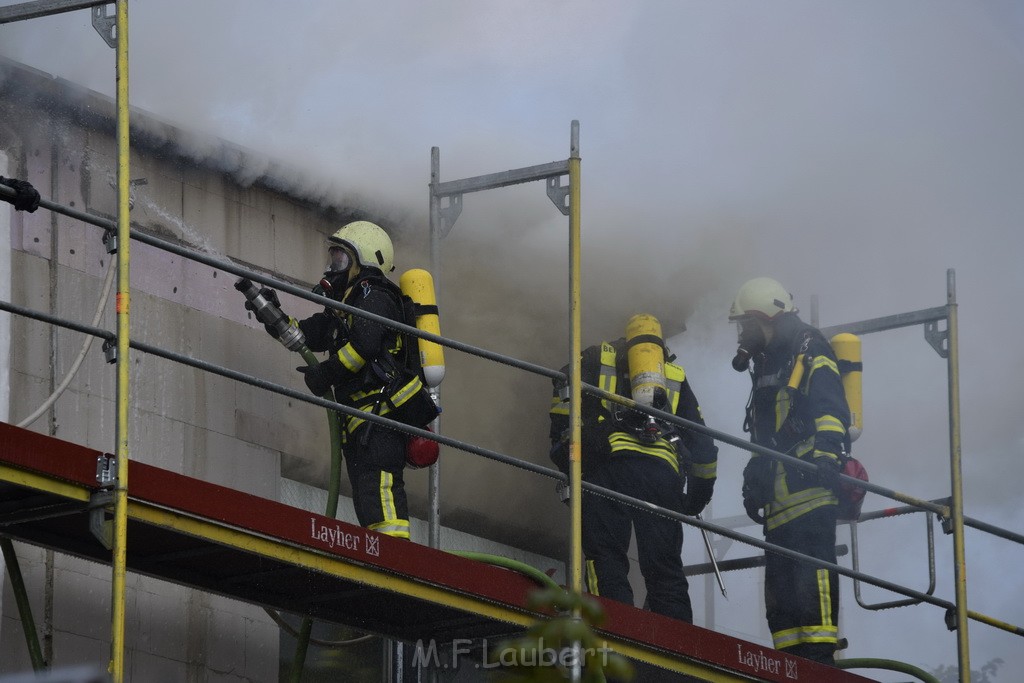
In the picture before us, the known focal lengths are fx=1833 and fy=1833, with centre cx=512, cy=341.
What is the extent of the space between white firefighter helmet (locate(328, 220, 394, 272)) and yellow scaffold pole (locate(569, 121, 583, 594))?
122 cm

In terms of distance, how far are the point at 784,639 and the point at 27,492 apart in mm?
4250

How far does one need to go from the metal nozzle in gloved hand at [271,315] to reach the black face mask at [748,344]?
2535mm

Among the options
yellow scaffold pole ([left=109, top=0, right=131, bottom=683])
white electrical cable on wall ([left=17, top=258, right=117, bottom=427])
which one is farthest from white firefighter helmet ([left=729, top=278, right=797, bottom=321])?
yellow scaffold pole ([left=109, top=0, right=131, bottom=683])

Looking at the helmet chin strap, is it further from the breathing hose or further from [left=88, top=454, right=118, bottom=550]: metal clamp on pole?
the breathing hose

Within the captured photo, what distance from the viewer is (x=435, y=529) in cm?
830

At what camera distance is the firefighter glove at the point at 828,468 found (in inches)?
340

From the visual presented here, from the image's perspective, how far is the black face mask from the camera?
9.38 m

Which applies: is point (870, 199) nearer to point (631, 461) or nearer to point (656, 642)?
point (631, 461)

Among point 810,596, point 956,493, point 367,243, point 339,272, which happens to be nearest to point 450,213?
point 367,243

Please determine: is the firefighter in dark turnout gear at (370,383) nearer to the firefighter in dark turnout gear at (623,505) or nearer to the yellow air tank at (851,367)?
the firefighter in dark turnout gear at (623,505)

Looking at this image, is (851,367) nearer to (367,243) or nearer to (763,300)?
(763,300)

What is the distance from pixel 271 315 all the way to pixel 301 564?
1553 millimetres

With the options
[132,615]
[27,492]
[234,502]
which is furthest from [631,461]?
[27,492]

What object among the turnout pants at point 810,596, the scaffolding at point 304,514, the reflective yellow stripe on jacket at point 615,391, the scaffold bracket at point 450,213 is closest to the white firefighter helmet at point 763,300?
the reflective yellow stripe on jacket at point 615,391
